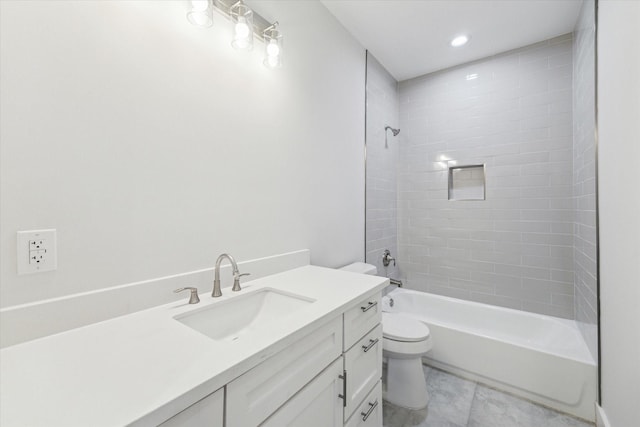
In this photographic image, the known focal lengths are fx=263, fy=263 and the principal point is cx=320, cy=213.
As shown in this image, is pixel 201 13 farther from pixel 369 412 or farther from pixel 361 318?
pixel 369 412

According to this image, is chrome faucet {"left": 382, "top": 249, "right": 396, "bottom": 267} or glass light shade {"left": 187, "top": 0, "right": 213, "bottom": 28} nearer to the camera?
glass light shade {"left": 187, "top": 0, "right": 213, "bottom": 28}

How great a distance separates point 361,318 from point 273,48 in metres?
1.37

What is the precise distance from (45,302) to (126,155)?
495 millimetres

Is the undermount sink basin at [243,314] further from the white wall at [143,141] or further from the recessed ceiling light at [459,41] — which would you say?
the recessed ceiling light at [459,41]

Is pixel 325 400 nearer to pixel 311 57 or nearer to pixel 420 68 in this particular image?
pixel 311 57

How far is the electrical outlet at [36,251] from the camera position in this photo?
2.36 ft

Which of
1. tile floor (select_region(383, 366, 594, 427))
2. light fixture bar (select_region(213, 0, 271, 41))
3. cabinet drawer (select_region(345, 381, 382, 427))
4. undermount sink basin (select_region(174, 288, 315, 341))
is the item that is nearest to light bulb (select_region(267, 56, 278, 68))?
light fixture bar (select_region(213, 0, 271, 41))

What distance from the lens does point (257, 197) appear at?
136 centimetres

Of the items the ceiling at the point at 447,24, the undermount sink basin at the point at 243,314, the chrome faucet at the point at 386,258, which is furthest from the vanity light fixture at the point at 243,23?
the chrome faucet at the point at 386,258

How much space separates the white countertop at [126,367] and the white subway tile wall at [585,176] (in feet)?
5.83

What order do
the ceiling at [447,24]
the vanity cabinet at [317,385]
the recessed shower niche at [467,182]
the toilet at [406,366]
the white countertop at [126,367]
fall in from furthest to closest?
the recessed shower niche at [467,182] → the ceiling at [447,24] → the toilet at [406,366] → the vanity cabinet at [317,385] → the white countertop at [126,367]

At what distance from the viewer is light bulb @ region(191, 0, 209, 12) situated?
1.04m

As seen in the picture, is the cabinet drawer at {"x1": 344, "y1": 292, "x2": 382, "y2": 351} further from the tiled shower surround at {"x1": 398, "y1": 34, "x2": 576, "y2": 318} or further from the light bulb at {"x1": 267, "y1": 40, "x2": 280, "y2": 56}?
the tiled shower surround at {"x1": 398, "y1": 34, "x2": 576, "y2": 318}

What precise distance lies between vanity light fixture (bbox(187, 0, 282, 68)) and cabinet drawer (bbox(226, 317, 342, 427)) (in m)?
1.27
